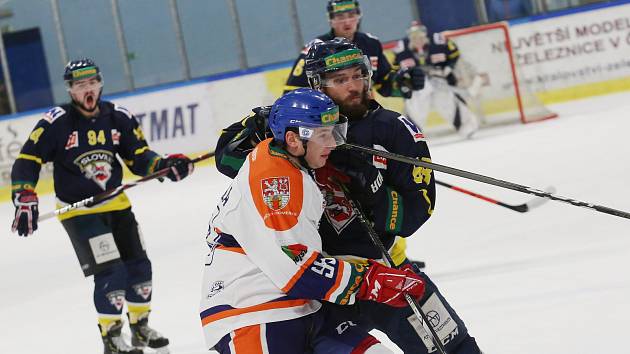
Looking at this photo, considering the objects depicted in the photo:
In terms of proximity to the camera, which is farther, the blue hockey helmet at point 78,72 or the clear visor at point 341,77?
the blue hockey helmet at point 78,72

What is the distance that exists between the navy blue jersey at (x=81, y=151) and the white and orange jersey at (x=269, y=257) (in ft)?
7.43

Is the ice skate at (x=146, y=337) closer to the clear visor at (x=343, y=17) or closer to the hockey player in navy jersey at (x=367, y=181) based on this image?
the clear visor at (x=343, y=17)

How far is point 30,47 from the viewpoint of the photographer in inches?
427

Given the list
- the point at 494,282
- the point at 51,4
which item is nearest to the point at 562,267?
the point at 494,282

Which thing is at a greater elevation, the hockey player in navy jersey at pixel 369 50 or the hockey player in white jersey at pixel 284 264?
the hockey player in navy jersey at pixel 369 50

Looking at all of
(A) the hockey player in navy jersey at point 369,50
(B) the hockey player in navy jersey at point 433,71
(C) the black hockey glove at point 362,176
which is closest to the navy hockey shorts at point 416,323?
(C) the black hockey glove at point 362,176

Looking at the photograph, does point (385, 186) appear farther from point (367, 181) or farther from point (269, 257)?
point (269, 257)

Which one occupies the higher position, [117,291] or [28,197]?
[28,197]

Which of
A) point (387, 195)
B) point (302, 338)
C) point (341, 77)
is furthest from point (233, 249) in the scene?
point (341, 77)

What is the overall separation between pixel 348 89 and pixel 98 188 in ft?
7.24

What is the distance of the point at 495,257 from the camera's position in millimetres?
5066

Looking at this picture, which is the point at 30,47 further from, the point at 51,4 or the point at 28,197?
the point at 28,197

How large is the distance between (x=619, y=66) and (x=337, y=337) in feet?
25.1

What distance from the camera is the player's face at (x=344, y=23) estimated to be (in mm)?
5098
